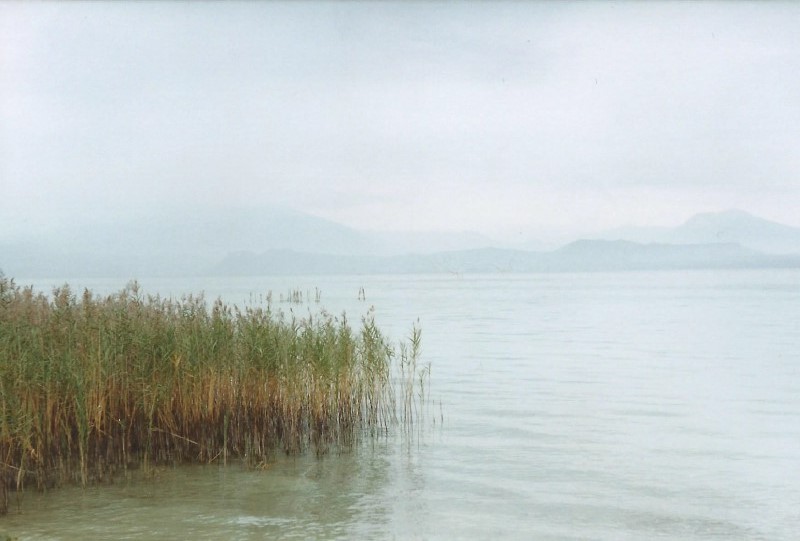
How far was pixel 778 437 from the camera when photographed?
49.0 feet

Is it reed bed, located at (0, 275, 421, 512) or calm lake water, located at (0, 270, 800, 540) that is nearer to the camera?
calm lake water, located at (0, 270, 800, 540)

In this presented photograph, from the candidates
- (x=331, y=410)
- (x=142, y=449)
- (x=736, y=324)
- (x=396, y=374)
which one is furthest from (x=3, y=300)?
(x=736, y=324)

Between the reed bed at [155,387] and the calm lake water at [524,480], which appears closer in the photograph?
the calm lake water at [524,480]

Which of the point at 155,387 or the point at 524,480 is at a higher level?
the point at 155,387

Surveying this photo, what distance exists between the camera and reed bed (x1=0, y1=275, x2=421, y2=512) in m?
10.5

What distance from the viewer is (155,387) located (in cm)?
1133

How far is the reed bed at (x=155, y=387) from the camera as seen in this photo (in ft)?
34.3

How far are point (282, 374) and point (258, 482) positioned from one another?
2.00m

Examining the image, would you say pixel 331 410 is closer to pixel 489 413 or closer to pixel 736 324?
pixel 489 413

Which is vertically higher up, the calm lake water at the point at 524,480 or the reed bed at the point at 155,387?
the reed bed at the point at 155,387

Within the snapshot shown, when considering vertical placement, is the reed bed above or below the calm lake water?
above

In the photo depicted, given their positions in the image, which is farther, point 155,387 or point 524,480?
point 524,480

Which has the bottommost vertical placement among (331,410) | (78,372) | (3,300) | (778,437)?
(778,437)

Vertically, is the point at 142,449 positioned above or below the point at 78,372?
below
